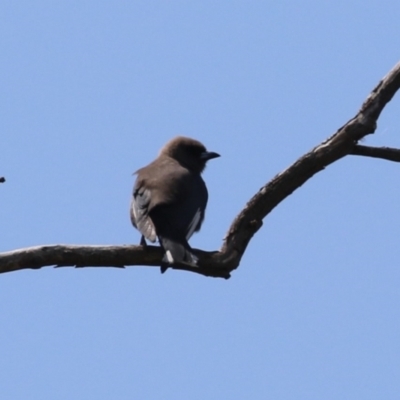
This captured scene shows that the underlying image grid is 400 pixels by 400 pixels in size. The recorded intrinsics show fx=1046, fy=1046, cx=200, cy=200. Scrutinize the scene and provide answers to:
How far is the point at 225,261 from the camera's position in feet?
23.8

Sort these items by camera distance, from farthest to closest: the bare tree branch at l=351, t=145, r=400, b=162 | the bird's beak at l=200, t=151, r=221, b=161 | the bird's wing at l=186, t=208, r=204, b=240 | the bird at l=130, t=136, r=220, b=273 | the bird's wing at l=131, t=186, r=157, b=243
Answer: the bird's beak at l=200, t=151, r=221, b=161 < the bird's wing at l=186, t=208, r=204, b=240 < the bird's wing at l=131, t=186, r=157, b=243 < the bird at l=130, t=136, r=220, b=273 < the bare tree branch at l=351, t=145, r=400, b=162

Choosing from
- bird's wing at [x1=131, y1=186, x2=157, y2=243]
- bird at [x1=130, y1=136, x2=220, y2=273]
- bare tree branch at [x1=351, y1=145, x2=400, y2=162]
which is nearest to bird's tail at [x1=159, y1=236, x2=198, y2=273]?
bird at [x1=130, y1=136, x2=220, y2=273]

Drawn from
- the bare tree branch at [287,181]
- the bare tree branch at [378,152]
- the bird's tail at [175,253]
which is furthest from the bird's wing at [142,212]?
the bare tree branch at [378,152]

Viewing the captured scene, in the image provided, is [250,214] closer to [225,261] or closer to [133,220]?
[225,261]

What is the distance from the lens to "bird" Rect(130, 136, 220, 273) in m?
7.66

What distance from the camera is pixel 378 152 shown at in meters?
7.48

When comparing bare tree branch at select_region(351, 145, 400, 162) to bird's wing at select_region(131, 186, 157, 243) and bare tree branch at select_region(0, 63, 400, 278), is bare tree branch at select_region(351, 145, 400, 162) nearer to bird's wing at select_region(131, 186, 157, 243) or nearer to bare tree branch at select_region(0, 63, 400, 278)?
bare tree branch at select_region(0, 63, 400, 278)

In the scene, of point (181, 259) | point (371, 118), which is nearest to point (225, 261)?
point (181, 259)

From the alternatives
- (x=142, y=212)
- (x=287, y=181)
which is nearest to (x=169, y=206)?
(x=142, y=212)

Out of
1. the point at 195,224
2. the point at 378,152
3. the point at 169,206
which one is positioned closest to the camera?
the point at 378,152

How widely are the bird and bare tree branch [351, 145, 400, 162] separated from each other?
4.56ft

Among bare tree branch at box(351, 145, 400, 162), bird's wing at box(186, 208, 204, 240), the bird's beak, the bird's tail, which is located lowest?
the bird's tail

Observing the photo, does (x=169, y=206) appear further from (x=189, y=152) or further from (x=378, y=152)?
(x=189, y=152)

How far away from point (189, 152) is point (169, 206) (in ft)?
7.10
